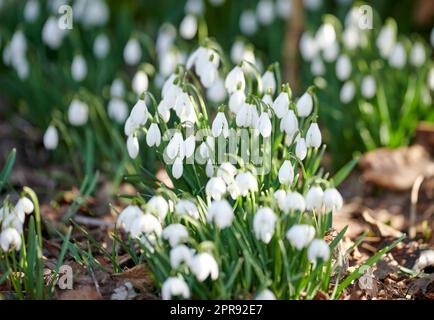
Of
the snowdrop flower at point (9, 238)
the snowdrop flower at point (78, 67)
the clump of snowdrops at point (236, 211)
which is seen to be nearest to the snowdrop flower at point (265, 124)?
the clump of snowdrops at point (236, 211)

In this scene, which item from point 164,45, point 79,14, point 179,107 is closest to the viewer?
point 179,107

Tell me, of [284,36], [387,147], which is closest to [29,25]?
[284,36]

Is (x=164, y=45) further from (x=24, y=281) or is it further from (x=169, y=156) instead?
(x=24, y=281)

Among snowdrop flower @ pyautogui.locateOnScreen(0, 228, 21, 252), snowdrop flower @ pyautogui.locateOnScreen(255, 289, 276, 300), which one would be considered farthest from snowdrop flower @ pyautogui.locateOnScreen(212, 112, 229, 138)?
snowdrop flower @ pyautogui.locateOnScreen(0, 228, 21, 252)

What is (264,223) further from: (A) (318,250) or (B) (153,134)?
(B) (153,134)

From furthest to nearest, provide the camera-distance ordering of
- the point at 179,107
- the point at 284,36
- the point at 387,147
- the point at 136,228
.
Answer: the point at 284,36 → the point at 387,147 → the point at 179,107 → the point at 136,228

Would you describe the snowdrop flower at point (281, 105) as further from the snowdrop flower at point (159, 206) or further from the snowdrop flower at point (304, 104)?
the snowdrop flower at point (159, 206)
